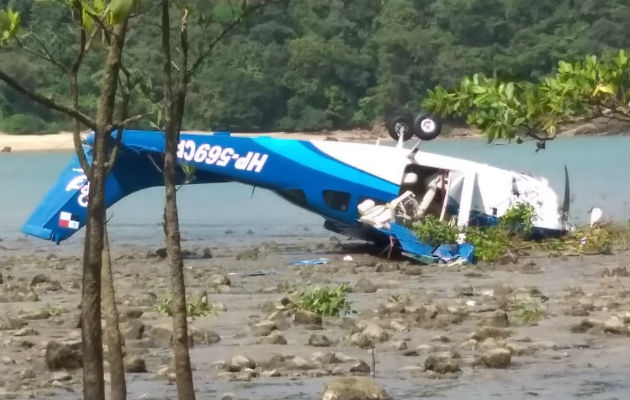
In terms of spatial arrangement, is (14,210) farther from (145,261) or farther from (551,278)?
(551,278)

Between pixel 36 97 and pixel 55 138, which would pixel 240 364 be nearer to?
pixel 36 97

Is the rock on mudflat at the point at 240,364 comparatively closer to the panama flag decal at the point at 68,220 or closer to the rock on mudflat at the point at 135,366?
the rock on mudflat at the point at 135,366

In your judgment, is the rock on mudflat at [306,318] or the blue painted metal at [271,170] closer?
the rock on mudflat at [306,318]

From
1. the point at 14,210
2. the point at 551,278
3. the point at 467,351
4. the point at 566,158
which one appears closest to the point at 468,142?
the point at 566,158

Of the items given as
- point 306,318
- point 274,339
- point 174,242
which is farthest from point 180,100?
point 306,318

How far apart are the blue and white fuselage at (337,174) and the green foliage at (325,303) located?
6220mm

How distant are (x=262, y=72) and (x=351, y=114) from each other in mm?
4951

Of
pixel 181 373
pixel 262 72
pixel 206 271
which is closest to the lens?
pixel 181 373

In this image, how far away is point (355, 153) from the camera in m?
20.5

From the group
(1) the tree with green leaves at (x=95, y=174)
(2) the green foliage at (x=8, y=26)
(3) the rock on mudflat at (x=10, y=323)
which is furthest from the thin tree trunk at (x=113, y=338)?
(3) the rock on mudflat at (x=10, y=323)

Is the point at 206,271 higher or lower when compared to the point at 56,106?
lower

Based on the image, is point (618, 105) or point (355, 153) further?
point (355, 153)

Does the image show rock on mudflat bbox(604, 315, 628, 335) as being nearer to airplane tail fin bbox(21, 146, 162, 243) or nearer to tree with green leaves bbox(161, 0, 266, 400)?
tree with green leaves bbox(161, 0, 266, 400)

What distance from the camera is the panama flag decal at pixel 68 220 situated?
20984mm
